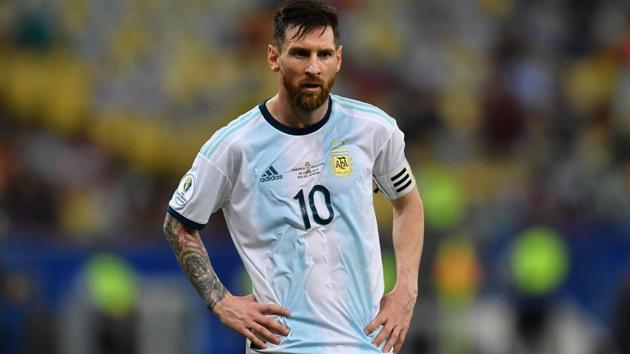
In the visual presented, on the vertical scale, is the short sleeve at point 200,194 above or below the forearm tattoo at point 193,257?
above

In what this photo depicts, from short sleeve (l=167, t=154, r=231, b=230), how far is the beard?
409 mm

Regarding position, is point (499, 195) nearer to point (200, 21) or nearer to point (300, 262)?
point (200, 21)

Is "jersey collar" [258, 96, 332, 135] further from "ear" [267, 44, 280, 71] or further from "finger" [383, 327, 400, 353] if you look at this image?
"finger" [383, 327, 400, 353]

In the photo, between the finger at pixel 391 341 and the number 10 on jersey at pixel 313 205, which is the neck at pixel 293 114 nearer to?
the number 10 on jersey at pixel 313 205

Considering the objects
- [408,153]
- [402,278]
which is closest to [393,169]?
[402,278]

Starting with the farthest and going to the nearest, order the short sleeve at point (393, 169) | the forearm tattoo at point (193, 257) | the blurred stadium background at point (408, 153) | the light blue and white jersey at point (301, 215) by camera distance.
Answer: the blurred stadium background at point (408, 153) < the short sleeve at point (393, 169) < the forearm tattoo at point (193, 257) < the light blue and white jersey at point (301, 215)

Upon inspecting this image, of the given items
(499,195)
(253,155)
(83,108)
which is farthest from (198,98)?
(253,155)

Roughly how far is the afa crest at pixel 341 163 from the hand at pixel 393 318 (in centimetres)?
52

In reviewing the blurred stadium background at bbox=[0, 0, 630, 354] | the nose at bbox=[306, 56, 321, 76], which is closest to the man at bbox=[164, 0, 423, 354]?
the nose at bbox=[306, 56, 321, 76]

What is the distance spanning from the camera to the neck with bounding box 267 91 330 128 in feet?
18.1

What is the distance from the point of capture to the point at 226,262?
12.3 metres

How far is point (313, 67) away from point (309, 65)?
21 millimetres

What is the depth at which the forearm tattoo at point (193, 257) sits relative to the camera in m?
5.59

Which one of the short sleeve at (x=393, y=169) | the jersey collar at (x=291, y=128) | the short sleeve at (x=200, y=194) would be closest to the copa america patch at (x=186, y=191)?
the short sleeve at (x=200, y=194)
